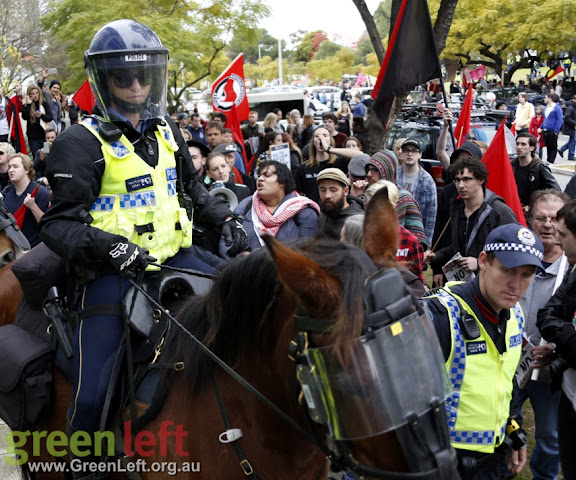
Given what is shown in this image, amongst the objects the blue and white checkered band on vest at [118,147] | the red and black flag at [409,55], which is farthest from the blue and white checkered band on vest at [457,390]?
the red and black flag at [409,55]

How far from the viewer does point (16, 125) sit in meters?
12.7

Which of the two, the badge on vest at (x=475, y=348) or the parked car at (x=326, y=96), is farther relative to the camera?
the parked car at (x=326, y=96)

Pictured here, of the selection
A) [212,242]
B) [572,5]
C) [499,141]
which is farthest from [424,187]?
[572,5]

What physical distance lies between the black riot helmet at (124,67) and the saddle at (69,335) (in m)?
0.86

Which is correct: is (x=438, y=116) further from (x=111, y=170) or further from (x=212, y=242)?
(x=111, y=170)

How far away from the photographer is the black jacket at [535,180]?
25.3ft

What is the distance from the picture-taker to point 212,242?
570cm

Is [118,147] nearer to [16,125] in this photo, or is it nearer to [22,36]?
[16,125]

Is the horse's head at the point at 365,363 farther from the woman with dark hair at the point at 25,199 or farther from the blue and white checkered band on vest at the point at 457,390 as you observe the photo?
the woman with dark hair at the point at 25,199

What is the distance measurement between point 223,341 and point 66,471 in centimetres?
152

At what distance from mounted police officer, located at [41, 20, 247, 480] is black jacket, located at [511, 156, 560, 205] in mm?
5926

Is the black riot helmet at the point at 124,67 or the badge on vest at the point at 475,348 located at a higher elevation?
the black riot helmet at the point at 124,67

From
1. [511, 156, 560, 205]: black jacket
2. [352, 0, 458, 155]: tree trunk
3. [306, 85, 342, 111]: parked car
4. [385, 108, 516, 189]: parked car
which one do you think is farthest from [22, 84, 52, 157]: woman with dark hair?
[306, 85, 342, 111]: parked car

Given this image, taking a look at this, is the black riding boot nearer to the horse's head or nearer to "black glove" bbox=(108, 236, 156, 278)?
"black glove" bbox=(108, 236, 156, 278)
